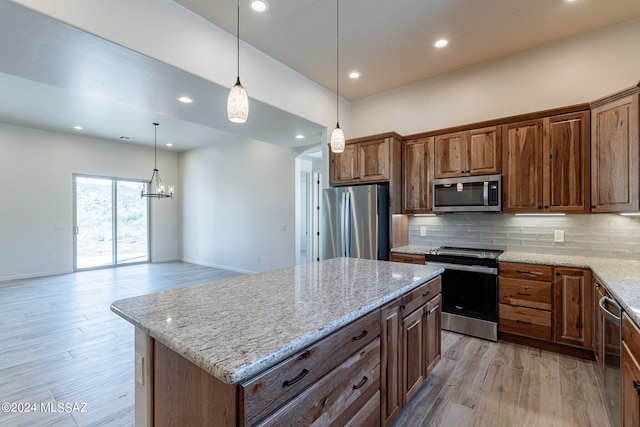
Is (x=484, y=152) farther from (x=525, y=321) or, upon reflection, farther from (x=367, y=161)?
(x=525, y=321)

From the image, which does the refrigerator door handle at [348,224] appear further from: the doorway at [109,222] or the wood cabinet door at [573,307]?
the doorway at [109,222]

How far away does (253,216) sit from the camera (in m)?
6.52

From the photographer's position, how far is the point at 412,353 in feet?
6.27

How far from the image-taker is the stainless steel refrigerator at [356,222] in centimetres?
366

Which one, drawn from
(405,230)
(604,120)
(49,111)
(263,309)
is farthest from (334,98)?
(49,111)

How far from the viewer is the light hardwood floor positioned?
6.42 feet

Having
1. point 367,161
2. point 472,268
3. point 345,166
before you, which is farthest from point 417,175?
point 472,268

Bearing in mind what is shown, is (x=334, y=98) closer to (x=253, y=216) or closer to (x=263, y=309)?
(x=253, y=216)

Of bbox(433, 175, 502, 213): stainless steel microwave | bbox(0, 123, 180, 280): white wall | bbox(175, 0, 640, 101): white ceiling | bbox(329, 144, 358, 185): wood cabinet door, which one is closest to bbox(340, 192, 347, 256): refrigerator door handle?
bbox(329, 144, 358, 185): wood cabinet door

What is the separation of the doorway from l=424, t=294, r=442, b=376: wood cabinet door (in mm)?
7988

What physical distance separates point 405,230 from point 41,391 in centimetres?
406

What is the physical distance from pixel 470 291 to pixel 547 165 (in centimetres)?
152

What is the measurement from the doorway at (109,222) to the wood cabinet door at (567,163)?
28.9ft

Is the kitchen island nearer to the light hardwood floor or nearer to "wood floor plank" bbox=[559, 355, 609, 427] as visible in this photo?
the light hardwood floor
